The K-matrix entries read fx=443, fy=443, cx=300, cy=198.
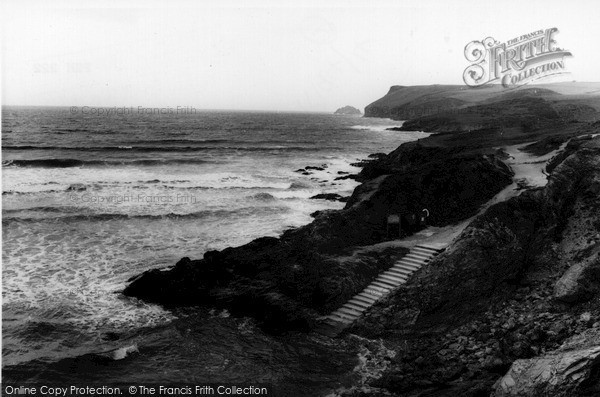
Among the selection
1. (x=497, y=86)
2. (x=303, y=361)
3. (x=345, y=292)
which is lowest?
(x=303, y=361)

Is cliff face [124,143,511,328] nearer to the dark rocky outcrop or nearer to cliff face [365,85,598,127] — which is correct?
the dark rocky outcrop

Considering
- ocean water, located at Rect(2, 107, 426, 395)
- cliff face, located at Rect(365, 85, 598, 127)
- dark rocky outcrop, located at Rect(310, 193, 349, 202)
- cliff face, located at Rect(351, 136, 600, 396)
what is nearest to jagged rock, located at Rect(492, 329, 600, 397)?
cliff face, located at Rect(351, 136, 600, 396)

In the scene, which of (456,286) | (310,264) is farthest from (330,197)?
(456,286)

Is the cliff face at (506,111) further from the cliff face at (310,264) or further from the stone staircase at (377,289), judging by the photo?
the stone staircase at (377,289)

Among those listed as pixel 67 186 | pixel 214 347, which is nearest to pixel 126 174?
pixel 67 186

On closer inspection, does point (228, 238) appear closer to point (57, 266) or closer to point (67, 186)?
point (57, 266)

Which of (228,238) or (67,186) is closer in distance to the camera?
→ (228,238)

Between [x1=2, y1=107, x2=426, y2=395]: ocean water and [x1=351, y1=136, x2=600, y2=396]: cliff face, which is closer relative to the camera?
[x1=351, y1=136, x2=600, y2=396]: cliff face

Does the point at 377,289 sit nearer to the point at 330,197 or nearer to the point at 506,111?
the point at 330,197
